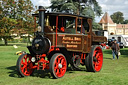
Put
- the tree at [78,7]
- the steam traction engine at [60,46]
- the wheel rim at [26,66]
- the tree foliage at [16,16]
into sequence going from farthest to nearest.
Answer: the tree foliage at [16,16] < the tree at [78,7] < the wheel rim at [26,66] < the steam traction engine at [60,46]

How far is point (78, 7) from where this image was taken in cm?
4331

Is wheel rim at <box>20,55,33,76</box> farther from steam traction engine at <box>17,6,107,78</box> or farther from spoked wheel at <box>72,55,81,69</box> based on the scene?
spoked wheel at <box>72,55,81,69</box>

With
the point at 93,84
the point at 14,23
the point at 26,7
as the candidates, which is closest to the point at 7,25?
the point at 14,23

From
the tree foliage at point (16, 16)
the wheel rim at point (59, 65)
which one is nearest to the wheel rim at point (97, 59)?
the wheel rim at point (59, 65)

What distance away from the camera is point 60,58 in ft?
31.2

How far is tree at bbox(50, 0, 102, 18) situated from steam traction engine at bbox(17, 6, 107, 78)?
29443mm

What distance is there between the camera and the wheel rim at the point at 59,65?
9.30 m

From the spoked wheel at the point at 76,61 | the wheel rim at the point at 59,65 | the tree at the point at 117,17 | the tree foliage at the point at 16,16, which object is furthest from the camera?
the tree at the point at 117,17

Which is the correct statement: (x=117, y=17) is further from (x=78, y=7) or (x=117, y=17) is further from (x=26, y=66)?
(x=26, y=66)

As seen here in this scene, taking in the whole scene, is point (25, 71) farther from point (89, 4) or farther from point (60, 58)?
point (89, 4)

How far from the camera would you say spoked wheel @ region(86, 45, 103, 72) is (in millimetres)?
11070

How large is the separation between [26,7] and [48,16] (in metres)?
41.3

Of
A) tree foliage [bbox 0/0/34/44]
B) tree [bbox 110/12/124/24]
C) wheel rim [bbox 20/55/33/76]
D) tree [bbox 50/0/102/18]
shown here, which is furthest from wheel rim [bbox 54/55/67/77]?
tree [bbox 110/12/124/24]

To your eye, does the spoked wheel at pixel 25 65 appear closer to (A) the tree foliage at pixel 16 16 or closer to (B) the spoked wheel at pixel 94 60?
(B) the spoked wheel at pixel 94 60
